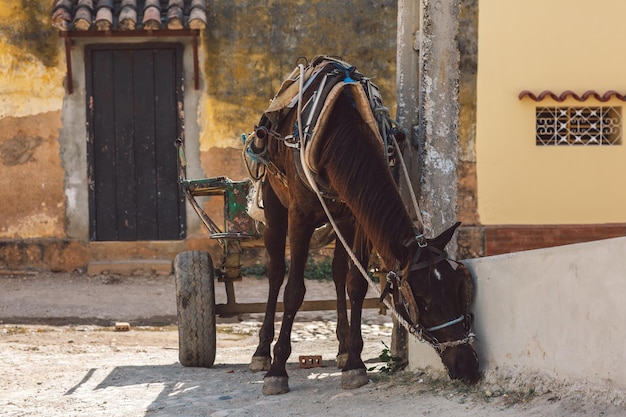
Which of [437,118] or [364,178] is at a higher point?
[437,118]

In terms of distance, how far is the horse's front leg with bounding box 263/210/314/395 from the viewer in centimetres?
535

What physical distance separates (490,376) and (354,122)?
1406 millimetres

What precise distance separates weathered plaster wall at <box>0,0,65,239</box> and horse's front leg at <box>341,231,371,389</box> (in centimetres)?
656

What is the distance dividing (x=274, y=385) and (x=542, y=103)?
7.03 meters

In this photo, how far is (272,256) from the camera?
20.4ft

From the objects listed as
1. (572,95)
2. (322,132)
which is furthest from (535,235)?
(322,132)

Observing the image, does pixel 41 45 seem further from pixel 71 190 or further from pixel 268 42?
pixel 268 42

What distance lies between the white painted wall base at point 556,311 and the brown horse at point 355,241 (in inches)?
5.7

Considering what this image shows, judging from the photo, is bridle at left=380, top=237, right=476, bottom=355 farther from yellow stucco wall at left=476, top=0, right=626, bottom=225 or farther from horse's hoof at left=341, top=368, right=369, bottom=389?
yellow stucco wall at left=476, top=0, right=626, bottom=225

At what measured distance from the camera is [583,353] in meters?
3.87

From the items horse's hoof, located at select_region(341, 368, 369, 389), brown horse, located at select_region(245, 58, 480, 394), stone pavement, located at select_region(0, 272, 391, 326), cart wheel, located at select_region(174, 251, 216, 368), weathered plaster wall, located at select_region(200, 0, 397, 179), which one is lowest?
stone pavement, located at select_region(0, 272, 391, 326)

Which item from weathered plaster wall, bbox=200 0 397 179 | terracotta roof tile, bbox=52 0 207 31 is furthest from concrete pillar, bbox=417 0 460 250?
weathered plaster wall, bbox=200 0 397 179

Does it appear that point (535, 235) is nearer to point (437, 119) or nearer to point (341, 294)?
point (341, 294)

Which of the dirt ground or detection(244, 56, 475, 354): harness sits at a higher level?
detection(244, 56, 475, 354): harness
